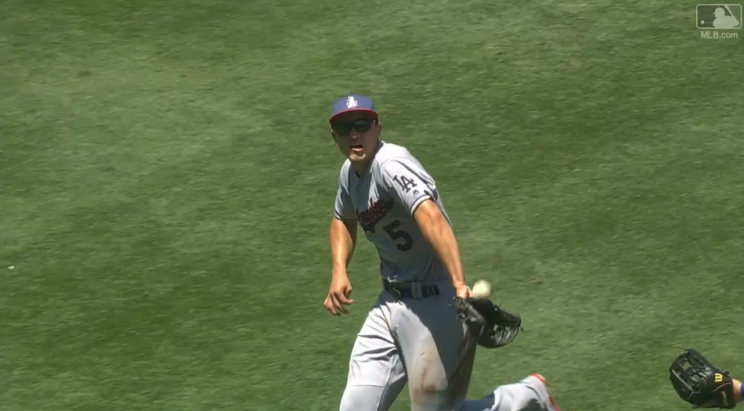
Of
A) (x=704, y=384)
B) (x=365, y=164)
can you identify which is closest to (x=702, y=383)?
(x=704, y=384)

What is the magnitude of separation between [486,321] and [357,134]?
111cm

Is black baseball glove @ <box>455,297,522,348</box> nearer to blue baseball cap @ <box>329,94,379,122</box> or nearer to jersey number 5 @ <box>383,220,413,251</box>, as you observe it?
jersey number 5 @ <box>383,220,413,251</box>

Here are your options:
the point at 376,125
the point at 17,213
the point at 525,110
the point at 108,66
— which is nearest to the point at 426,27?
the point at 525,110

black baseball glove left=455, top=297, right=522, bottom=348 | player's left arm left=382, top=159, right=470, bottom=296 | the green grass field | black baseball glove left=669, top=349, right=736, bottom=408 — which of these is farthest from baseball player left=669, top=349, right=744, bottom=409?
player's left arm left=382, top=159, right=470, bottom=296

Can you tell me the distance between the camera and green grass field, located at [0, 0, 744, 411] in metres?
7.38

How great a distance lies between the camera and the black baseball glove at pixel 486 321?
5516 millimetres

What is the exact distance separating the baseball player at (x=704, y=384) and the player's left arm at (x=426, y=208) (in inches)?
55.1

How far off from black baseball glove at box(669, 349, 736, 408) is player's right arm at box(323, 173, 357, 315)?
1.68m

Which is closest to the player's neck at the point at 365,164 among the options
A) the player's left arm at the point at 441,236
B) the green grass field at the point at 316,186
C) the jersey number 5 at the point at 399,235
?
the jersey number 5 at the point at 399,235

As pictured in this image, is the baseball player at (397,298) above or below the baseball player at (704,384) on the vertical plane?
above

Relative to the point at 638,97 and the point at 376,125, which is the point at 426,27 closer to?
the point at 638,97

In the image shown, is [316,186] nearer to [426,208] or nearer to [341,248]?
[341,248]

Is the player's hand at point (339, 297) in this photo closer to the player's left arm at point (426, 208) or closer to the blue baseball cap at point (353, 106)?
the player's left arm at point (426, 208)

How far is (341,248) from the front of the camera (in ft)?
21.3
